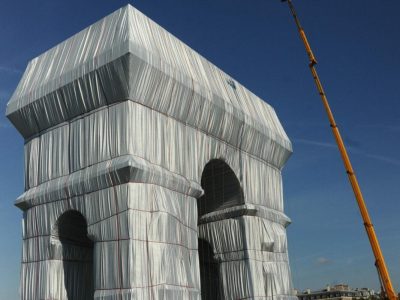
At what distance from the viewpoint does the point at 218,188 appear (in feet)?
114

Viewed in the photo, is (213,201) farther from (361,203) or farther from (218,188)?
(361,203)

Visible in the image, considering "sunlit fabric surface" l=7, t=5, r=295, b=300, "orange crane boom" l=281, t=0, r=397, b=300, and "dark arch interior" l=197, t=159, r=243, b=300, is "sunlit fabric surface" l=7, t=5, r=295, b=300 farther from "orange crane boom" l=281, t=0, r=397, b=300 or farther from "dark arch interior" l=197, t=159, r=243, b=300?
"orange crane boom" l=281, t=0, r=397, b=300

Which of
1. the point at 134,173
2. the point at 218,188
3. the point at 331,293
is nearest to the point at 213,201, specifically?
the point at 218,188

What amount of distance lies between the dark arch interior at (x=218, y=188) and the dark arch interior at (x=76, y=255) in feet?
29.2

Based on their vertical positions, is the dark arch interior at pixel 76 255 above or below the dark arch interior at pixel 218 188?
below

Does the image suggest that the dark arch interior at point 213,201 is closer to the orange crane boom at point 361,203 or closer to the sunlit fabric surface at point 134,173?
the sunlit fabric surface at point 134,173

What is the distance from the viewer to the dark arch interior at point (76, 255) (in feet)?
92.6

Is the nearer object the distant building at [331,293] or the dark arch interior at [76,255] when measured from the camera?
the dark arch interior at [76,255]

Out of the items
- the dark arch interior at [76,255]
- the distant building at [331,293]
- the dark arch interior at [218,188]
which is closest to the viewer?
the dark arch interior at [76,255]

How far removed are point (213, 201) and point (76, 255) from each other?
1026 centimetres

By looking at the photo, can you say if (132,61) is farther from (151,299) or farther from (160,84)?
(151,299)

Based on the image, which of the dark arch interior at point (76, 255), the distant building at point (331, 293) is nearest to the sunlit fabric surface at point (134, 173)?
the dark arch interior at point (76, 255)

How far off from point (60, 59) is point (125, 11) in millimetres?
5293

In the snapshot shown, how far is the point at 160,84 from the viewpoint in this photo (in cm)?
2759
